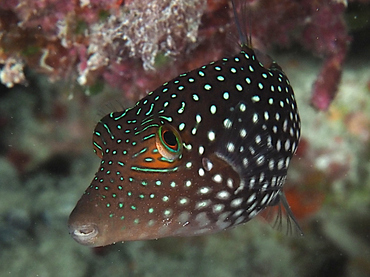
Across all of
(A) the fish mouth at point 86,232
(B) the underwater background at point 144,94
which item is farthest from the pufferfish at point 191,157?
(B) the underwater background at point 144,94

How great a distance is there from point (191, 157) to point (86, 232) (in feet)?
2.14

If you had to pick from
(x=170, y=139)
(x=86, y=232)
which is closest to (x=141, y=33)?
(x=170, y=139)

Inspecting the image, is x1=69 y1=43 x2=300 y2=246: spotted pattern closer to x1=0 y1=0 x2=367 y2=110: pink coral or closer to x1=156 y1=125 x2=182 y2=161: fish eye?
x1=156 y1=125 x2=182 y2=161: fish eye

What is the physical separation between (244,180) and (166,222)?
0.54m

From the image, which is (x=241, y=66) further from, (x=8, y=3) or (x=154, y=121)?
(x=8, y=3)

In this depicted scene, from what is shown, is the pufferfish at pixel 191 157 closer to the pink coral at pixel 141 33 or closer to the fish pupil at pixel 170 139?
the fish pupil at pixel 170 139

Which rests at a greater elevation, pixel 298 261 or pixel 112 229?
pixel 112 229

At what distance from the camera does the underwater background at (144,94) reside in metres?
3.70

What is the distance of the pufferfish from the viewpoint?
1808 mm

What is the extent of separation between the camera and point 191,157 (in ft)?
6.42

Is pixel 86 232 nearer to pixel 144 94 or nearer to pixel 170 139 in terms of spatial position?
pixel 170 139

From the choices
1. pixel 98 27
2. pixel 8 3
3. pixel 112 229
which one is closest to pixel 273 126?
pixel 112 229

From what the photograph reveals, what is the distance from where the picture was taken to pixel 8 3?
330cm

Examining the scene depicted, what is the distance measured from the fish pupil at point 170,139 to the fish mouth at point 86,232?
1.75ft
